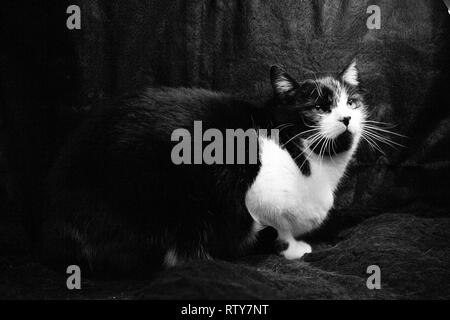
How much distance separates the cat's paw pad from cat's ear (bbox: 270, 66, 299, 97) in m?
0.53

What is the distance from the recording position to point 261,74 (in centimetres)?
201

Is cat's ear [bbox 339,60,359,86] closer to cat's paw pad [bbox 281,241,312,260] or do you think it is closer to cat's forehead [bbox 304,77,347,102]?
cat's forehead [bbox 304,77,347,102]

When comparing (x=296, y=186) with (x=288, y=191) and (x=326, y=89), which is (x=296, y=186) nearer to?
(x=288, y=191)

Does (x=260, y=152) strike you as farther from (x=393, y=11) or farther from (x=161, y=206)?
(x=393, y=11)

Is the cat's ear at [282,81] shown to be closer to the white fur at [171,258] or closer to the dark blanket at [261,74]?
the dark blanket at [261,74]

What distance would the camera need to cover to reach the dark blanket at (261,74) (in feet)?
6.17

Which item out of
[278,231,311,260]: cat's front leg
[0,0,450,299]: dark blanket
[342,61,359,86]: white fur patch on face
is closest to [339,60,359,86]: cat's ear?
[342,61,359,86]: white fur patch on face

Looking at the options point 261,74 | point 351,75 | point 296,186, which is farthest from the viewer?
point 261,74

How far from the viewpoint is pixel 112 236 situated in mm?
1562

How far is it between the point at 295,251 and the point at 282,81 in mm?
593

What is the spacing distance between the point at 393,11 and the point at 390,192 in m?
0.71

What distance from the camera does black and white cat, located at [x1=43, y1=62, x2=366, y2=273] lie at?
1.58 meters

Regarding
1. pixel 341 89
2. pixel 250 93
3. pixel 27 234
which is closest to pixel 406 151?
pixel 341 89

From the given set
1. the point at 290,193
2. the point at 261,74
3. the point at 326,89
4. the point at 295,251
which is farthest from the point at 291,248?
the point at 261,74
